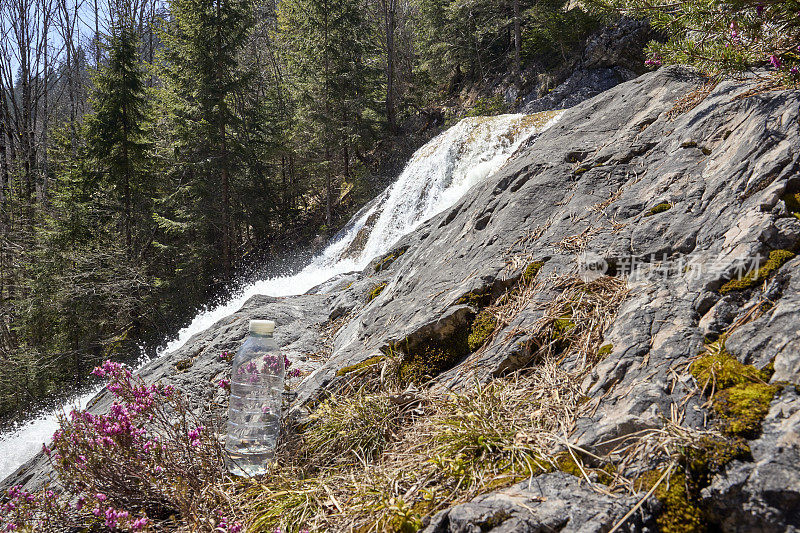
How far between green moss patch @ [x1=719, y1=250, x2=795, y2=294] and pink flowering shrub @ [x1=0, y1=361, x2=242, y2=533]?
2.22m

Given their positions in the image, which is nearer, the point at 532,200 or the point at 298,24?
the point at 532,200

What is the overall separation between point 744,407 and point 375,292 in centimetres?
355

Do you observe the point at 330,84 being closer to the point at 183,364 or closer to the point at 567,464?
the point at 183,364

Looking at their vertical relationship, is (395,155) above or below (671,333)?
above

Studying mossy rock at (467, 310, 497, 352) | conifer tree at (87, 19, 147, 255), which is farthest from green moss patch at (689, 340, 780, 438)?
conifer tree at (87, 19, 147, 255)

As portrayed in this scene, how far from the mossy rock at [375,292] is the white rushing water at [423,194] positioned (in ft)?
14.1

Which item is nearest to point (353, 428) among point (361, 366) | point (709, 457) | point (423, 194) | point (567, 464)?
point (361, 366)

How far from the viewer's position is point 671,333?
5.19ft

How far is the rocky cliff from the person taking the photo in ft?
3.73

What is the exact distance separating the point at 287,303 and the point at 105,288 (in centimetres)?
983

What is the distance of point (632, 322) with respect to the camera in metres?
1.76

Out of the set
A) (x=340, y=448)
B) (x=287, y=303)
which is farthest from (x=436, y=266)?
(x=287, y=303)

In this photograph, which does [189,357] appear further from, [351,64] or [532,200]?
[351,64]

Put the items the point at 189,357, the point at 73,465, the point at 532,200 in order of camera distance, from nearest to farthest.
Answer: the point at 73,465, the point at 532,200, the point at 189,357
